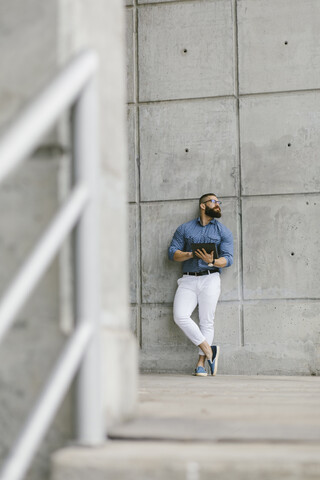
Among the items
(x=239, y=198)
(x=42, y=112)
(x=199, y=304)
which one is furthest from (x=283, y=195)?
(x=42, y=112)

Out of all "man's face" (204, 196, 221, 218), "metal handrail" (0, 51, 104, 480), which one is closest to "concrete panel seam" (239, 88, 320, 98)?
"man's face" (204, 196, 221, 218)

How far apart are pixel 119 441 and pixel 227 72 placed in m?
6.40

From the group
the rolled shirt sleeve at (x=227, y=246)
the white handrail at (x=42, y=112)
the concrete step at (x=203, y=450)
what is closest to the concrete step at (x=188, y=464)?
the concrete step at (x=203, y=450)

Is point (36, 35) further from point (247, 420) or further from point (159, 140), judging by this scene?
point (159, 140)

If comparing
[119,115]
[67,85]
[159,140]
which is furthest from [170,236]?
[67,85]

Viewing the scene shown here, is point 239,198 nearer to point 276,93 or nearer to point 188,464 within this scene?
point 276,93

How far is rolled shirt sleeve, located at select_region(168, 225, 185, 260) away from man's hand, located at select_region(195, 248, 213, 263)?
0.24 metres

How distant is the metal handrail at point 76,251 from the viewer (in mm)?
1310

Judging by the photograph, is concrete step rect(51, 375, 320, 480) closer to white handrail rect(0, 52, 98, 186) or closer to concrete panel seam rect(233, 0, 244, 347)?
white handrail rect(0, 52, 98, 186)

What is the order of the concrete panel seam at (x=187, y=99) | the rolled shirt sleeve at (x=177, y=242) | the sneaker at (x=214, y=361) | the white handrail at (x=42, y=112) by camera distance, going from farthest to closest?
the concrete panel seam at (x=187, y=99)
the rolled shirt sleeve at (x=177, y=242)
the sneaker at (x=214, y=361)
the white handrail at (x=42, y=112)

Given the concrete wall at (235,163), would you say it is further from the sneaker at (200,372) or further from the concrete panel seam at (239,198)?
the sneaker at (200,372)

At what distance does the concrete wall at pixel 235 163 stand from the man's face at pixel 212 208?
8.0 inches

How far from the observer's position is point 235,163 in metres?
7.61

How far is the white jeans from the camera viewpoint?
7.39 meters
